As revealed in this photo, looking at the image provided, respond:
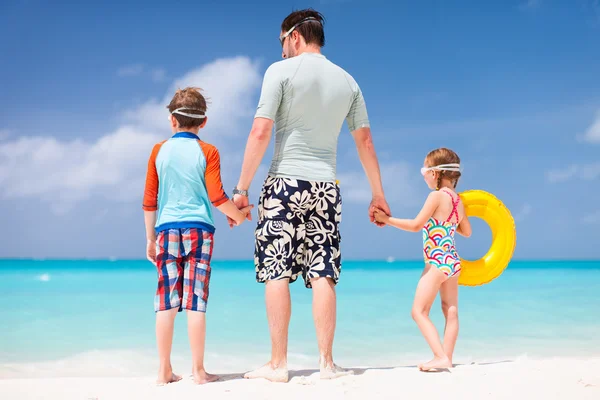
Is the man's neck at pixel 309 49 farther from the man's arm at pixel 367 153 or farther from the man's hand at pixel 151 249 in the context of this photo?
the man's hand at pixel 151 249

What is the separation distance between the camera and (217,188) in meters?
2.98

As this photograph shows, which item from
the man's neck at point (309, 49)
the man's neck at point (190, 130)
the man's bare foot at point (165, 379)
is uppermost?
the man's neck at point (309, 49)

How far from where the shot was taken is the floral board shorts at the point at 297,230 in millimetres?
2969

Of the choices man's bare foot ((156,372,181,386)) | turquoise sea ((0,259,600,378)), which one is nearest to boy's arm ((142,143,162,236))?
man's bare foot ((156,372,181,386))

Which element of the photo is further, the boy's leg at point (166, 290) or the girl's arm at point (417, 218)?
the girl's arm at point (417, 218)

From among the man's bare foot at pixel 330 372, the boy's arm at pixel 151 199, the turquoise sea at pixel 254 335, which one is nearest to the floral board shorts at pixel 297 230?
the man's bare foot at pixel 330 372

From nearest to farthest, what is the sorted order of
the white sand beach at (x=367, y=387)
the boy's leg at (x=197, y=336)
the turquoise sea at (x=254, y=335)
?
1. the white sand beach at (x=367, y=387)
2. the boy's leg at (x=197, y=336)
3. the turquoise sea at (x=254, y=335)

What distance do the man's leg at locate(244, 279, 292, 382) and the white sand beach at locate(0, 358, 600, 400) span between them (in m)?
0.07

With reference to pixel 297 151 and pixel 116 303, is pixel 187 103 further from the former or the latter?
pixel 116 303

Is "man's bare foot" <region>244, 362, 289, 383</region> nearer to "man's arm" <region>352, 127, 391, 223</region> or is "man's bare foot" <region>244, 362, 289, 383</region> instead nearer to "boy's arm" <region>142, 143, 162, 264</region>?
"boy's arm" <region>142, 143, 162, 264</region>

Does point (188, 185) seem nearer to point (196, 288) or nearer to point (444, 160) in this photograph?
point (196, 288)

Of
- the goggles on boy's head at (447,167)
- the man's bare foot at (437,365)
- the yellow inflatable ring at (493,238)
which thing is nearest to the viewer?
the man's bare foot at (437,365)

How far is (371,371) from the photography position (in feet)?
10.5

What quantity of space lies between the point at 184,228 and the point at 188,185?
24 cm
